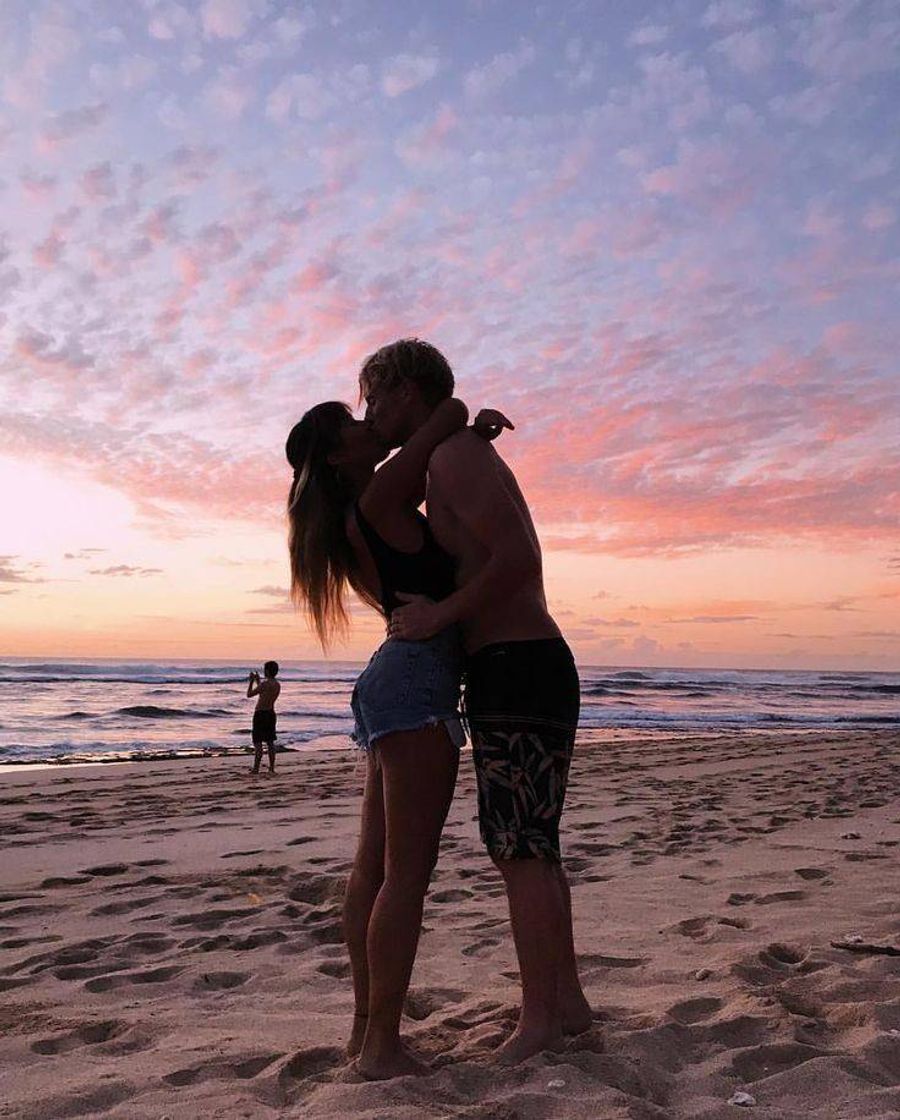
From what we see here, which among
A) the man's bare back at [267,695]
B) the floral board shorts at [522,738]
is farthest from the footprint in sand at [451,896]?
the man's bare back at [267,695]

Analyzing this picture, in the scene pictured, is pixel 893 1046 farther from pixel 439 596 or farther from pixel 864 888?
pixel 864 888

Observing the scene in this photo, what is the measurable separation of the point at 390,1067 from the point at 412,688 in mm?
1018

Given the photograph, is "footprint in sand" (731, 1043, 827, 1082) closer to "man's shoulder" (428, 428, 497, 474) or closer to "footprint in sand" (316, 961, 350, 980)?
"footprint in sand" (316, 961, 350, 980)

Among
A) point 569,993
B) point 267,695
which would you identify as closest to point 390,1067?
point 569,993

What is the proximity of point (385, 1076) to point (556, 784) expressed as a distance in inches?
35.5

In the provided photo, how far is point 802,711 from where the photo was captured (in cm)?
3216

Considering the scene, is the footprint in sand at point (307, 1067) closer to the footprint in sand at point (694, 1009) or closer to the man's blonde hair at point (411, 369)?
the footprint in sand at point (694, 1009)

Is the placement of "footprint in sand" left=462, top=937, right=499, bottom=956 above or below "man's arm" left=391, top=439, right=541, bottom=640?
below

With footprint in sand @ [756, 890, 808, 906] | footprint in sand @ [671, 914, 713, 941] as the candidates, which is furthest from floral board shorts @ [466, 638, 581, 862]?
footprint in sand @ [756, 890, 808, 906]

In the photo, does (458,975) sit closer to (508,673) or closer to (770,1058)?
(770,1058)

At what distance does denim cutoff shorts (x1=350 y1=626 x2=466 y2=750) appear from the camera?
2.65 metres

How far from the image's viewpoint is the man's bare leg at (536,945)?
2.71 metres

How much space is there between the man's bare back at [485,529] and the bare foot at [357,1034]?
3.76ft

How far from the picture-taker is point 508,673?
2689 mm
